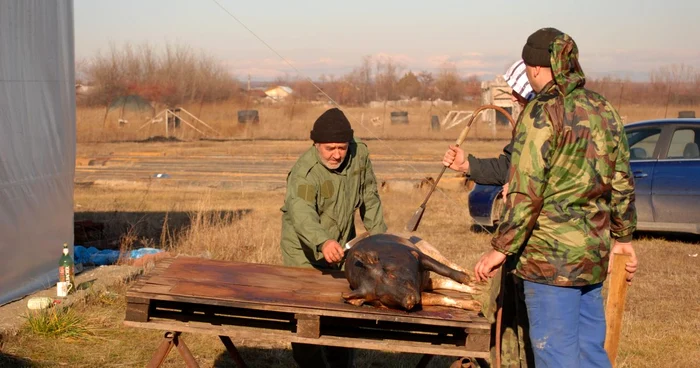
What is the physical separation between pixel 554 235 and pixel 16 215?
17.3ft

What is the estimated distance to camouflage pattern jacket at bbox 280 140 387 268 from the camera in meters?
5.16

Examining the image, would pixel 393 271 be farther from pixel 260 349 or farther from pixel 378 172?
pixel 378 172

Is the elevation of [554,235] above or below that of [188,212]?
above

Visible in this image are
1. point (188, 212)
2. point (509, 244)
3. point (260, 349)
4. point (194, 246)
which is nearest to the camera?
point (509, 244)

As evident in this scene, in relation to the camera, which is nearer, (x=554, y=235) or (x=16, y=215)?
(x=554, y=235)

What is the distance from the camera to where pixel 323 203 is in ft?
17.6

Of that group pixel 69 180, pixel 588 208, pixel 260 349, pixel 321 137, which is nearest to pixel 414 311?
pixel 588 208

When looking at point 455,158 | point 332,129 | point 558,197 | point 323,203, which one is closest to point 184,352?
point 323,203

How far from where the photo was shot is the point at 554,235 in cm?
402

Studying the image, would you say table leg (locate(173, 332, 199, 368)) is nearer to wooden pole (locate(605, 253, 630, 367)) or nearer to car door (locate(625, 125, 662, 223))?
wooden pole (locate(605, 253, 630, 367))

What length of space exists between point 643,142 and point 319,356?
7.88m

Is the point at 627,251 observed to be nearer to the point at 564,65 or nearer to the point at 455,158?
the point at 455,158

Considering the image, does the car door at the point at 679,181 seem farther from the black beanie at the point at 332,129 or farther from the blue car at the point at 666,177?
the black beanie at the point at 332,129

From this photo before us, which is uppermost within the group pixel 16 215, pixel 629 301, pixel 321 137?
pixel 321 137
